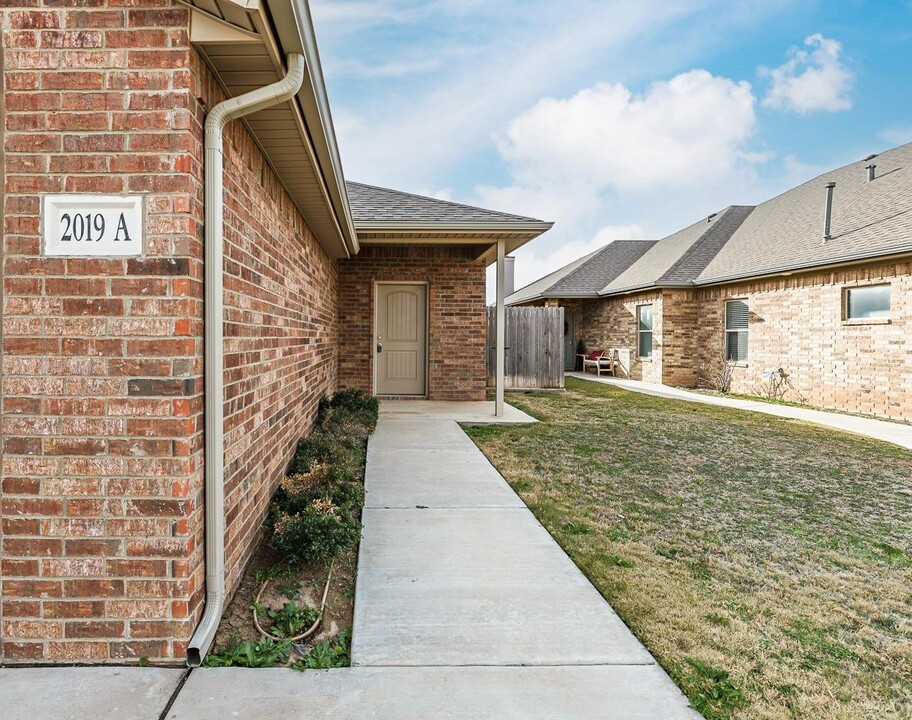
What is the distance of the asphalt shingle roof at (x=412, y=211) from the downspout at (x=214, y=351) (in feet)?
17.6

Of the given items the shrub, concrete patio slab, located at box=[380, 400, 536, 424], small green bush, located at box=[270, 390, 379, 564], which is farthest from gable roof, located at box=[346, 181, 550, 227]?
the shrub

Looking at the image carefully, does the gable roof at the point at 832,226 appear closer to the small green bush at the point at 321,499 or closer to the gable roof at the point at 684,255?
the gable roof at the point at 684,255

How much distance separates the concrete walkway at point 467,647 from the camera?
189cm

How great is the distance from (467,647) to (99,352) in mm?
1918

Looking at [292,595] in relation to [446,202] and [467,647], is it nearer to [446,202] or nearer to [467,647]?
[467,647]

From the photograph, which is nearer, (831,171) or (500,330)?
(500,330)

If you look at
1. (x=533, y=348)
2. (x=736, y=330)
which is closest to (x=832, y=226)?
(x=736, y=330)

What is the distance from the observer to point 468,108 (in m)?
12.5

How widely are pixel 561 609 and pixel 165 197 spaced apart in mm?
2546

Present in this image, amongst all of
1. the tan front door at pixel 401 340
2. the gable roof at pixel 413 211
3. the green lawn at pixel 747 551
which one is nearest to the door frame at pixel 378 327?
the tan front door at pixel 401 340

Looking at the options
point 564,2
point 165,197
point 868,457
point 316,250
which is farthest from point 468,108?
point 165,197

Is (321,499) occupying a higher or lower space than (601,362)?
lower

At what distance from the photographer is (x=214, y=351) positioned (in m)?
2.19

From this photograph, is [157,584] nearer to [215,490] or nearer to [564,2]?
[215,490]
